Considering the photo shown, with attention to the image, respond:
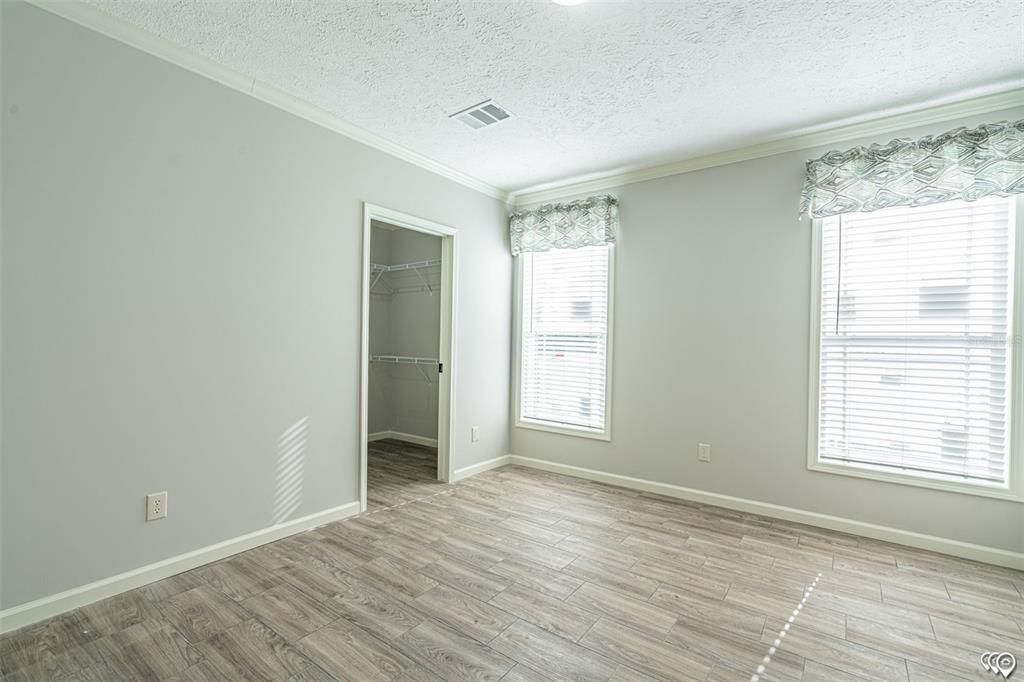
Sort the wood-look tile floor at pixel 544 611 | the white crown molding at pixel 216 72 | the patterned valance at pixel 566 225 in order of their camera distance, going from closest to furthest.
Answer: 1. the wood-look tile floor at pixel 544 611
2. the white crown molding at pixel 216 72
3. the patterned valance at pixel 566 225

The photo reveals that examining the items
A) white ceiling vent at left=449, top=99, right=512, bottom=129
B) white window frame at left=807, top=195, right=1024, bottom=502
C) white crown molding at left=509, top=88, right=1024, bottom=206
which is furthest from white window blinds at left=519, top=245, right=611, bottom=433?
white window frame at left=807, top=195, right=1024, bottom=502

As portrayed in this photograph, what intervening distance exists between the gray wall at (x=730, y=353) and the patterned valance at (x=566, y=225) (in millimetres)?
164

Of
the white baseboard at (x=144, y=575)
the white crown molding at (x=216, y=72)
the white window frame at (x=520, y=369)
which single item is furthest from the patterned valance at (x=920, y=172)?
the white baseboard at (x=144, y=575)

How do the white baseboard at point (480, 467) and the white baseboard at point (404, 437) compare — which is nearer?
the white baseboard at point (480, 467)

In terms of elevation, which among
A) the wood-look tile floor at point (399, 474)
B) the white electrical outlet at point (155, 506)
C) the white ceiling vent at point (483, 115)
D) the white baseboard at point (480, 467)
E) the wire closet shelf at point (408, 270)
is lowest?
the wood-look tile floor at point (399, 474)

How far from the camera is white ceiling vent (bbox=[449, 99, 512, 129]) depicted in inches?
115

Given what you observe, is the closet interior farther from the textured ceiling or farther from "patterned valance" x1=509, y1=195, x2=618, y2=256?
the textured ceiling

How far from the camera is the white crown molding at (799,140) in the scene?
2.73 m

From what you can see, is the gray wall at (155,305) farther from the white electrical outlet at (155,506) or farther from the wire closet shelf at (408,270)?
the wire closet shelf at (408,270)

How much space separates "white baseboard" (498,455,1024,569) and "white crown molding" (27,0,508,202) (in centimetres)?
300

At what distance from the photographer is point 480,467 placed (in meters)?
4.39

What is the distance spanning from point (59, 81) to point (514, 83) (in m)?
2.08

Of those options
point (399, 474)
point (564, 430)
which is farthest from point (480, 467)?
point (564, 430)

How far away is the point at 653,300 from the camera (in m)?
3.90
